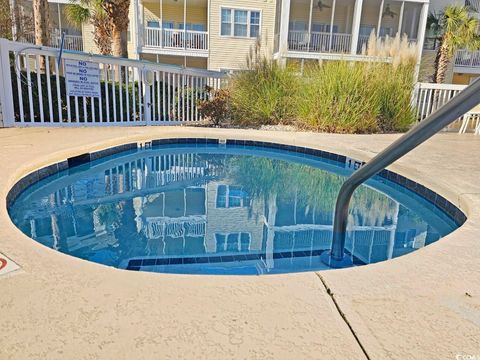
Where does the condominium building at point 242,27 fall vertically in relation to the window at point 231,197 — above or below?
above

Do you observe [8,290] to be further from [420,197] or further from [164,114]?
[164,114]

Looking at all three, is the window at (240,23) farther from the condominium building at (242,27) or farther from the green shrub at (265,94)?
the green shrub at (265,94)

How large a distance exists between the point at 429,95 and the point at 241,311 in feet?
32.0

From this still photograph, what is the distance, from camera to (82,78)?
691 centimetres

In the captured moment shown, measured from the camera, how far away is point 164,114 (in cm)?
895

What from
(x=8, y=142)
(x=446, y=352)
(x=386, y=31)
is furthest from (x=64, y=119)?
(x=386, y=31)

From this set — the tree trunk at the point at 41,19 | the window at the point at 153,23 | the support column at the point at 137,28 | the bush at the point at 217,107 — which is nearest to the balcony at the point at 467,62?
the bush at the point at 217,107

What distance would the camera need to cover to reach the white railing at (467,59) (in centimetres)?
1786

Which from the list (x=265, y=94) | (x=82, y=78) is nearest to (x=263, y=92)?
(x=265, y=94)

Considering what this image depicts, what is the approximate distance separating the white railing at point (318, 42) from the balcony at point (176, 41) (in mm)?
4334

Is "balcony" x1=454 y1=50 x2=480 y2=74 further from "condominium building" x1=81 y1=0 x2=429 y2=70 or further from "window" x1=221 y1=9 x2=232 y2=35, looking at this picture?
"window" x1=221 y1=9 x2=232 y2=35

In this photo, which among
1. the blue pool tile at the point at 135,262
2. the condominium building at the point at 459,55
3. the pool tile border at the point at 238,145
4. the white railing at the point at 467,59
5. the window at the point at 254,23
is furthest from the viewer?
the white railing at the point at 467,59

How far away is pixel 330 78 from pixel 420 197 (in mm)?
4343

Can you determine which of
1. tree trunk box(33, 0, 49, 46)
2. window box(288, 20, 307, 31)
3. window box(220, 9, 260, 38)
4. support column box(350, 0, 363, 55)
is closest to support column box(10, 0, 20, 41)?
tree trunk box(33, 0, 49, 46)
